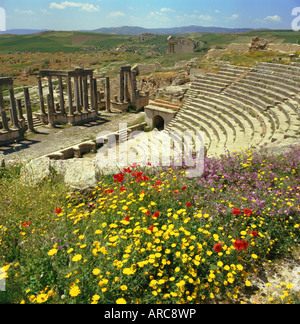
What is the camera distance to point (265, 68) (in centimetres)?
2219

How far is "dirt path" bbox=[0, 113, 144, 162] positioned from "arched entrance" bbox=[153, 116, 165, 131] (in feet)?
7.81

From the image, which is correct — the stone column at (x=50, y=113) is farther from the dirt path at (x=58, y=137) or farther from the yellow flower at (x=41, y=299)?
Result: the yellow flower at (x=41, y=299)

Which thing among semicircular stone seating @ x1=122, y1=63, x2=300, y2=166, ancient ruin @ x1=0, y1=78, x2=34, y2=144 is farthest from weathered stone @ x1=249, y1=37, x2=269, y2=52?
ancient ruin @ x1=0, y1=78, x2=34, y2=144

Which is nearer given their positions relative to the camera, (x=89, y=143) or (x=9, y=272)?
(x=9, y=272)

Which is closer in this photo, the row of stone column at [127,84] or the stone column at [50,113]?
the stone column at [50,113]

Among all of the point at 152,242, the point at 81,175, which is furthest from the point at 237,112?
the point at 152,242

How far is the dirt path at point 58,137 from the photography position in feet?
59.3

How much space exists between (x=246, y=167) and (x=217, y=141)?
7.27 meters

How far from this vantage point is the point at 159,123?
2400cm

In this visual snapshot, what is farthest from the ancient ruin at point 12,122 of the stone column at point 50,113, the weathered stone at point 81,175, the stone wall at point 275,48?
the stone wall at point 275,48

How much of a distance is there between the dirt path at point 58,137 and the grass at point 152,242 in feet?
41.0

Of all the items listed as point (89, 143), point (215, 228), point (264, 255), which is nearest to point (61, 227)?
point (215, 228)

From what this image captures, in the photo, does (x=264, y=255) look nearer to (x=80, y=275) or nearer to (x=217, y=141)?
(x=80, y=275)
